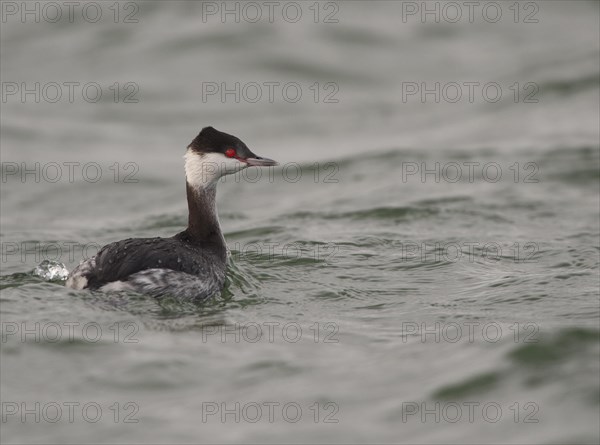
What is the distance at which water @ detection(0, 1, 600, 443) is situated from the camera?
26.9 feet

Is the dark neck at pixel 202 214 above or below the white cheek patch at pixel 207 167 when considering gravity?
below

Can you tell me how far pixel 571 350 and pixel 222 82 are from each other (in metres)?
→ 9.77

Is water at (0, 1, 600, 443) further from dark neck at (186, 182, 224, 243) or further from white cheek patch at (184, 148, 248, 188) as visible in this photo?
white cheek patch at (184, 148, 248, 188)

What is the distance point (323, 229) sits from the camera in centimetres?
1249

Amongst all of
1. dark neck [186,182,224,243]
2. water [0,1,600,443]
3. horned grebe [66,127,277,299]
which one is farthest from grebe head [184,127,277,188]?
water [0,1,600,443]

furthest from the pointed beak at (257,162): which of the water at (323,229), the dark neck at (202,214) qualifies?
the water at (323,229)

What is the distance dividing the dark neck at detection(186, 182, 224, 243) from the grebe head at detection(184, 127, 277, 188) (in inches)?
6.5

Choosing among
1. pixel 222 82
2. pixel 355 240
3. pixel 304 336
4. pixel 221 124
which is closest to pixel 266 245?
pixel 355 240

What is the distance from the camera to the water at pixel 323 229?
26.9ft

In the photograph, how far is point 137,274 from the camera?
30.3 feet

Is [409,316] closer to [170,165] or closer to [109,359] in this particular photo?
[109,359]

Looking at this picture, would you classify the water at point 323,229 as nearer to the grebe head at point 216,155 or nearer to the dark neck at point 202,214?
the dark neck at point 202,214

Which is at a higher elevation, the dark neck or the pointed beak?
the pointed beak

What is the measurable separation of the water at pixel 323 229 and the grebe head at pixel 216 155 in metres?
0.95
